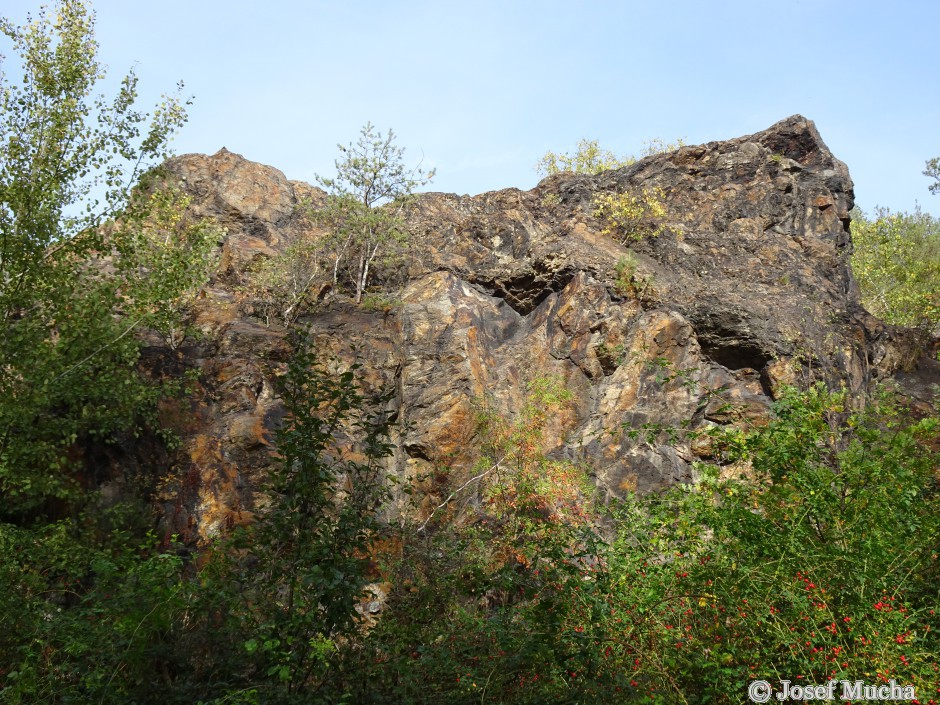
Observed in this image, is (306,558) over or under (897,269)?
under

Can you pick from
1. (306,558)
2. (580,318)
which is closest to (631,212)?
(580,318)

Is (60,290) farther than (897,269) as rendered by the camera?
No

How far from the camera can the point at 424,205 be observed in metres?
26.0

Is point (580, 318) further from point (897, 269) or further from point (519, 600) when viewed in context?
point (897, 269)

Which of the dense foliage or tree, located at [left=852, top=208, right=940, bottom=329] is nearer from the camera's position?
the dense foliage

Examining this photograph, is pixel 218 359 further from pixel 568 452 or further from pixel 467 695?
pixel 467 695

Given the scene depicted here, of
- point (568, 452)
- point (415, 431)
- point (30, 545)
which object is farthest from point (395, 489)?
point (30, 545)

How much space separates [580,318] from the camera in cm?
1931

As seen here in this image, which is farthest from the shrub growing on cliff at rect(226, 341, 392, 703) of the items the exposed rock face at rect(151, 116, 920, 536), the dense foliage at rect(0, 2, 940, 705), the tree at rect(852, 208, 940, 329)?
the tree at rect(852, 208, 940, 329)

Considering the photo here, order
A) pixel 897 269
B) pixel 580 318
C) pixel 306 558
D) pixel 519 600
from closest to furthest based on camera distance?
pixel 306 558
pixel 519 600
pixel 580 318
pixel 897 269

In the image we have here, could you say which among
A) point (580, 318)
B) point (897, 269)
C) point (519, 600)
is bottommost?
point (519, 600)

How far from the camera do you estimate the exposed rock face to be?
16.1 metres

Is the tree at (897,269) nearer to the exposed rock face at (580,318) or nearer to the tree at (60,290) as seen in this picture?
the exposed rock face at (580,318)

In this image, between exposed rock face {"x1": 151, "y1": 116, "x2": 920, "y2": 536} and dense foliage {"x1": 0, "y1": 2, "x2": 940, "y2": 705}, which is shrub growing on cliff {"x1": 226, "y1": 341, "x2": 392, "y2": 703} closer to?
dense foliage {"x1": 0, "y1": 2, "x2": 940, "y2": 705}
